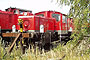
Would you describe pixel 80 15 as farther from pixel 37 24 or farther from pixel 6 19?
pixel 6 19

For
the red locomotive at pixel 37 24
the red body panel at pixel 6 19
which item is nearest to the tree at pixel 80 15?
the red locomotive at pixel 37 24

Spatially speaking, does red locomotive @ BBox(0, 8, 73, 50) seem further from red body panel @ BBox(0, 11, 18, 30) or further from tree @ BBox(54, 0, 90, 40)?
tree @ BBox(54, 0, 90, 40)

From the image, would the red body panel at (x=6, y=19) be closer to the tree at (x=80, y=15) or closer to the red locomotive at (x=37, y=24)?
the red locomotive at (x=37, y=24)

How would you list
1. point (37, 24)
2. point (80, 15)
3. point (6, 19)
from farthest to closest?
point (6, 19), point (37, 24), point (80, 15)

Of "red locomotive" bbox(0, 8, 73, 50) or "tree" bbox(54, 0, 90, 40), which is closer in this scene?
"tree" bbox(54, 0, 90, 40)

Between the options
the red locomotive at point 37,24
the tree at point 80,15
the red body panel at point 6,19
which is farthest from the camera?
the red body panel at point 6,19

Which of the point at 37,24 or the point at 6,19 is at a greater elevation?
the point at 6,19

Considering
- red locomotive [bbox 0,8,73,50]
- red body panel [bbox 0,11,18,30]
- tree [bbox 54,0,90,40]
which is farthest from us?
red body panel [bbox 0,11,18,30]

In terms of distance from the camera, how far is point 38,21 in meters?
6.98

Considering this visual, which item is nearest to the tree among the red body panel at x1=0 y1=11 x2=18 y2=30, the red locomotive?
the red locomotive

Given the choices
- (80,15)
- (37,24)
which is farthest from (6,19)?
(80,15)

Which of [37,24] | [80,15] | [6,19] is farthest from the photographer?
[6,19]

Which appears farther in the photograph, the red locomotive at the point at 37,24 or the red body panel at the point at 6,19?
the red body panel at the point at 6,19

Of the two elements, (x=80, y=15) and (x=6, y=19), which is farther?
(x=6, y=19)
